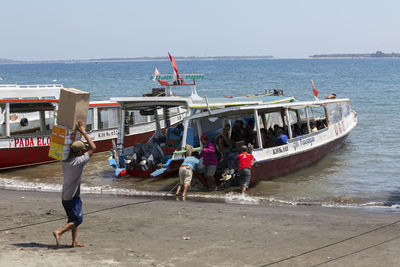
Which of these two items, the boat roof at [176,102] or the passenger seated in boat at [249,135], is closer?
the boat roof at [176,102]

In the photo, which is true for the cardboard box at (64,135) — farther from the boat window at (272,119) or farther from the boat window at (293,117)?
the boat window at (293,117)

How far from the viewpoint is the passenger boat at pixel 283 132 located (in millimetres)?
14672

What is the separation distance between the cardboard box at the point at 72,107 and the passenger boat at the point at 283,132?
270 inches

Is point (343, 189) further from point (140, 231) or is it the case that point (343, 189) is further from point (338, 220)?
point (140, 231)

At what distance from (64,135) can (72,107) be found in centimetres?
48

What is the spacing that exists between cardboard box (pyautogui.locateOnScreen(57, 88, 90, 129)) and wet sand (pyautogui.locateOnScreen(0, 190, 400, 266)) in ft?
6.09

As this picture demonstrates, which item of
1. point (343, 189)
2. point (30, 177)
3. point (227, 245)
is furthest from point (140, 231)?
point (30, 177)

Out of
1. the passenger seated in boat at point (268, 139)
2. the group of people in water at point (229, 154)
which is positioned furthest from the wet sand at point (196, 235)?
the passenger seated in boat at point (268, 139)

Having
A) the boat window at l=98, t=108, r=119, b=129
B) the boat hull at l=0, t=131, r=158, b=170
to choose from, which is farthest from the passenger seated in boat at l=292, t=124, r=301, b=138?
the boat hull at l=0, t=131, r=158, b=170

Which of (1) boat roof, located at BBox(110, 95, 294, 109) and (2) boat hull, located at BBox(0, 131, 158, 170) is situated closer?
(1) boat roof, located at BBox(110, 95, 294, 109)

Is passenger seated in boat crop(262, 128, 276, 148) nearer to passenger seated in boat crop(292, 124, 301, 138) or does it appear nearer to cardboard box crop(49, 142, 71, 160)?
passenger seated in boat crop(292, 124, 301, 138)

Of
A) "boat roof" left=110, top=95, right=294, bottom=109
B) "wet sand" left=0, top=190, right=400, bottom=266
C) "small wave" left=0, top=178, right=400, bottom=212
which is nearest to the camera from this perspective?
"wet sand" left=0, top=190, right=400, bottom=266

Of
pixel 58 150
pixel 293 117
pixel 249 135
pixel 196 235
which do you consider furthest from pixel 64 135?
pixel 293 117

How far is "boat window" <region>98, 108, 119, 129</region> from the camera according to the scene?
21461 millimetres
